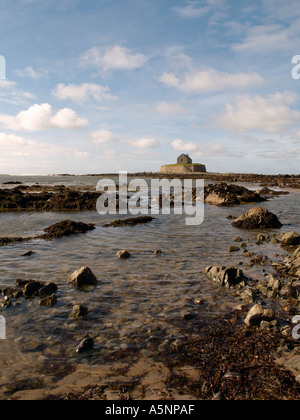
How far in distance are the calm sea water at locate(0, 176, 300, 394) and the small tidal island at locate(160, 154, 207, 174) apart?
115827 millimetres

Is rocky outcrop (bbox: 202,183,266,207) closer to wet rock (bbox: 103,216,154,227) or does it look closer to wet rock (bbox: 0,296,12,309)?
wet rock (bbox: 103,216,154,227)

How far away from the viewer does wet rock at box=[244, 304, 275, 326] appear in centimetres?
540

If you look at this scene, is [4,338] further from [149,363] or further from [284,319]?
[284,319]

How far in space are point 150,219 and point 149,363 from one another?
14.8 meters

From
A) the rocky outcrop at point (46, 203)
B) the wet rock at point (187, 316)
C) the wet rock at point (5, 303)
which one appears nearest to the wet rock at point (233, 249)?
the wet rock at point (187, 316)

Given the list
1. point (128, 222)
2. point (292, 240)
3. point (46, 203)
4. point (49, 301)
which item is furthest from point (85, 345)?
point (46, 203)

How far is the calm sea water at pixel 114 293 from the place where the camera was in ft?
15.8

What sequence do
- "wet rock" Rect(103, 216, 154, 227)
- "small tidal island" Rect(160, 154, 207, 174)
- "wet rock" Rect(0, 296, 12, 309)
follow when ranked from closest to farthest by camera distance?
"wet rock" Rect(0, 296, 12, 309)
"wet rock" Rect(103, 216, 154, 227)
"small tidal island" Rect(160, 154, 207, 174)

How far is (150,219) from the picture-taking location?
62.5ft

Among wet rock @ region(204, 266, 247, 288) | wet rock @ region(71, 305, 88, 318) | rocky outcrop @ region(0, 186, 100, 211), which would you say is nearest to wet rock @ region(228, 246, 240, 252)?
wet rock @ region(204, 266, 247, 288)

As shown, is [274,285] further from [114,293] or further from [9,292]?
[9,292]

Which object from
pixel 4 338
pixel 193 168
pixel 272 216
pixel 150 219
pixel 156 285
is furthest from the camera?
pixel 193 168

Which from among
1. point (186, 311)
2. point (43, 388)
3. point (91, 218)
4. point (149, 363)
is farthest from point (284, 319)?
point (91, 218)

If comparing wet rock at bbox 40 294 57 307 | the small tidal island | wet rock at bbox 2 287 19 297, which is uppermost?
the small tidal island
